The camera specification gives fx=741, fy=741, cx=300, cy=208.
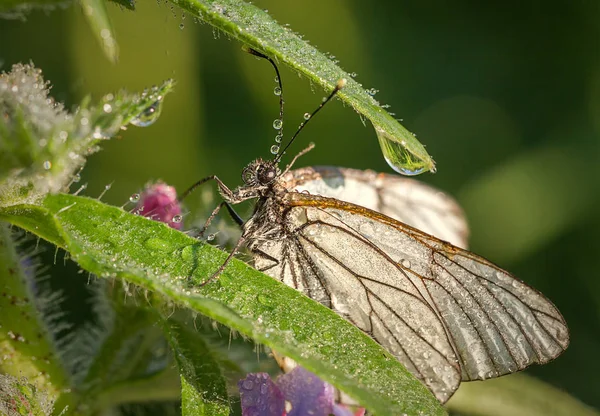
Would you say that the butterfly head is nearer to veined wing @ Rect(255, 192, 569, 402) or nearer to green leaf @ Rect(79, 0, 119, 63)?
veined wing @ Rect(255, 192, 569, 402)

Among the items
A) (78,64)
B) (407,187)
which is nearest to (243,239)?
(407,187)

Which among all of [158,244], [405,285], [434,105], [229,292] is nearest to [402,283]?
[405,285]

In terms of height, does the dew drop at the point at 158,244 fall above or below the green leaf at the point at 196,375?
above

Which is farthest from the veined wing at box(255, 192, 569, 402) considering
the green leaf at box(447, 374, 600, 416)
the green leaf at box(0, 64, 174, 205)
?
the green leaf at box(0, 64, 174, 205)

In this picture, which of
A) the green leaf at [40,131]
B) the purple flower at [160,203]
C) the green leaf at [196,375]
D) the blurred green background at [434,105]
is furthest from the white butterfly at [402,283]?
the blurred green background at [434,105]

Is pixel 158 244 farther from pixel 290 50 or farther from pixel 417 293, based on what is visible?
pixel 417 293

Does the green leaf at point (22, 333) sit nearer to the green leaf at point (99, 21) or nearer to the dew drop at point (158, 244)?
the dew drop at point (158, 244)
